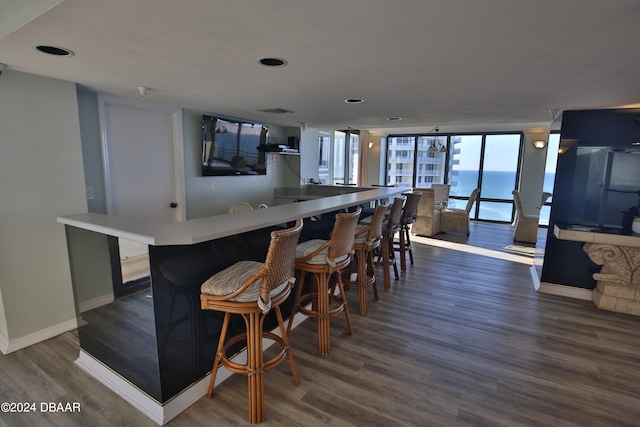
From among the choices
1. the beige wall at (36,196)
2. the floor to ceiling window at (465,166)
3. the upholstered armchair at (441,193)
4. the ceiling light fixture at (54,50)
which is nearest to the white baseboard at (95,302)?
the beige wall at (36,196)

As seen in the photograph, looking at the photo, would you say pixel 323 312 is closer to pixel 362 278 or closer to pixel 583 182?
pixel 362 278

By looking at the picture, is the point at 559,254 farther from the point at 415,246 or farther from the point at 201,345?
the point at 201,345

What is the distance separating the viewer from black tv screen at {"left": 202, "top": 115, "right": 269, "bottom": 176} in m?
4.08

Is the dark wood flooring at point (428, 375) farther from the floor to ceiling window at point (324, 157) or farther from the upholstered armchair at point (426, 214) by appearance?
the floor to ceiling window at point (324, 157)

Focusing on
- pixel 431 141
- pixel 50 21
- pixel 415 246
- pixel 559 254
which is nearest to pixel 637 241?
pixel 559 254

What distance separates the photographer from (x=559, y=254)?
3.66 m

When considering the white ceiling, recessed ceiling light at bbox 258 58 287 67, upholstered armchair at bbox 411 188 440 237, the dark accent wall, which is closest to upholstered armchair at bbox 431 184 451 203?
upholstered armchair at bbox 411 188 440 237

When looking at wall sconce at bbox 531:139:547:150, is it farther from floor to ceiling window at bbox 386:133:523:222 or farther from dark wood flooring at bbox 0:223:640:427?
dark wood flooring at bbox 0:223:640:427

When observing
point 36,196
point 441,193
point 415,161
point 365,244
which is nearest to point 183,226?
point 36,196

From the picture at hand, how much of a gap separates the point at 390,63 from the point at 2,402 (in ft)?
10.3

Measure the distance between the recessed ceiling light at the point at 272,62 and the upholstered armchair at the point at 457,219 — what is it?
546 cm

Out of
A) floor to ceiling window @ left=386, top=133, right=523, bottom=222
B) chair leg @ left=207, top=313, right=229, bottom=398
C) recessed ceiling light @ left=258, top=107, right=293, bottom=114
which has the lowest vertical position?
chair leg @ left=207, top=313, right=229, bottom=398

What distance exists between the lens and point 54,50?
1845 millimetres

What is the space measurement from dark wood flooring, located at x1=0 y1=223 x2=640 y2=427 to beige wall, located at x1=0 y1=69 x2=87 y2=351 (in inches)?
13.3
